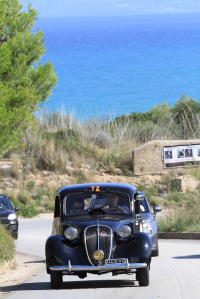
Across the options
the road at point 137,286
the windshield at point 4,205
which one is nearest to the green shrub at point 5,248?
the road at point 137,286

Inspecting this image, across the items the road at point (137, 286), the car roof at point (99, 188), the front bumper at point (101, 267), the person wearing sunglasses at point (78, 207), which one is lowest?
the road at point (137, 286)

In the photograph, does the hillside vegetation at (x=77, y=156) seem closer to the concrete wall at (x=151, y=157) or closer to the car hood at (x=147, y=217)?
the concrete wall at (x=151, y=157)

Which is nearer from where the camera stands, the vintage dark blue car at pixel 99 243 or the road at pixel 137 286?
the road at pixel 137 286

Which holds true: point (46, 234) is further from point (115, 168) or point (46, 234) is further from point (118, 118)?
point (118, 118)

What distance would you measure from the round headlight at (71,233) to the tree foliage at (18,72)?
974cm

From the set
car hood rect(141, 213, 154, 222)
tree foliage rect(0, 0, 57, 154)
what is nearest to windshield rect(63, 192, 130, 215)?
car hood rect(141, 213, 154, 222)

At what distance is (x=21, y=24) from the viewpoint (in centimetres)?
2591

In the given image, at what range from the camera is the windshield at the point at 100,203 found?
14016 millimetres

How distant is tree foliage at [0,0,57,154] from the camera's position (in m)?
23.3

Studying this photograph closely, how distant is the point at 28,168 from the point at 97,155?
16.0ft

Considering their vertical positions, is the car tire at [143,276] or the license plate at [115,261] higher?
the license plate at [115,261]

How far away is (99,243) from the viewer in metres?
12.9

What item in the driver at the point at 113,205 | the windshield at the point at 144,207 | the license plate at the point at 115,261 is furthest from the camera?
the windshield at the point at 144,207

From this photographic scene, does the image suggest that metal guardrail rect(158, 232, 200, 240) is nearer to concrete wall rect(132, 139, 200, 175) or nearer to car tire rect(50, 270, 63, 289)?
car tire rect(50, 270, 63, 289)
